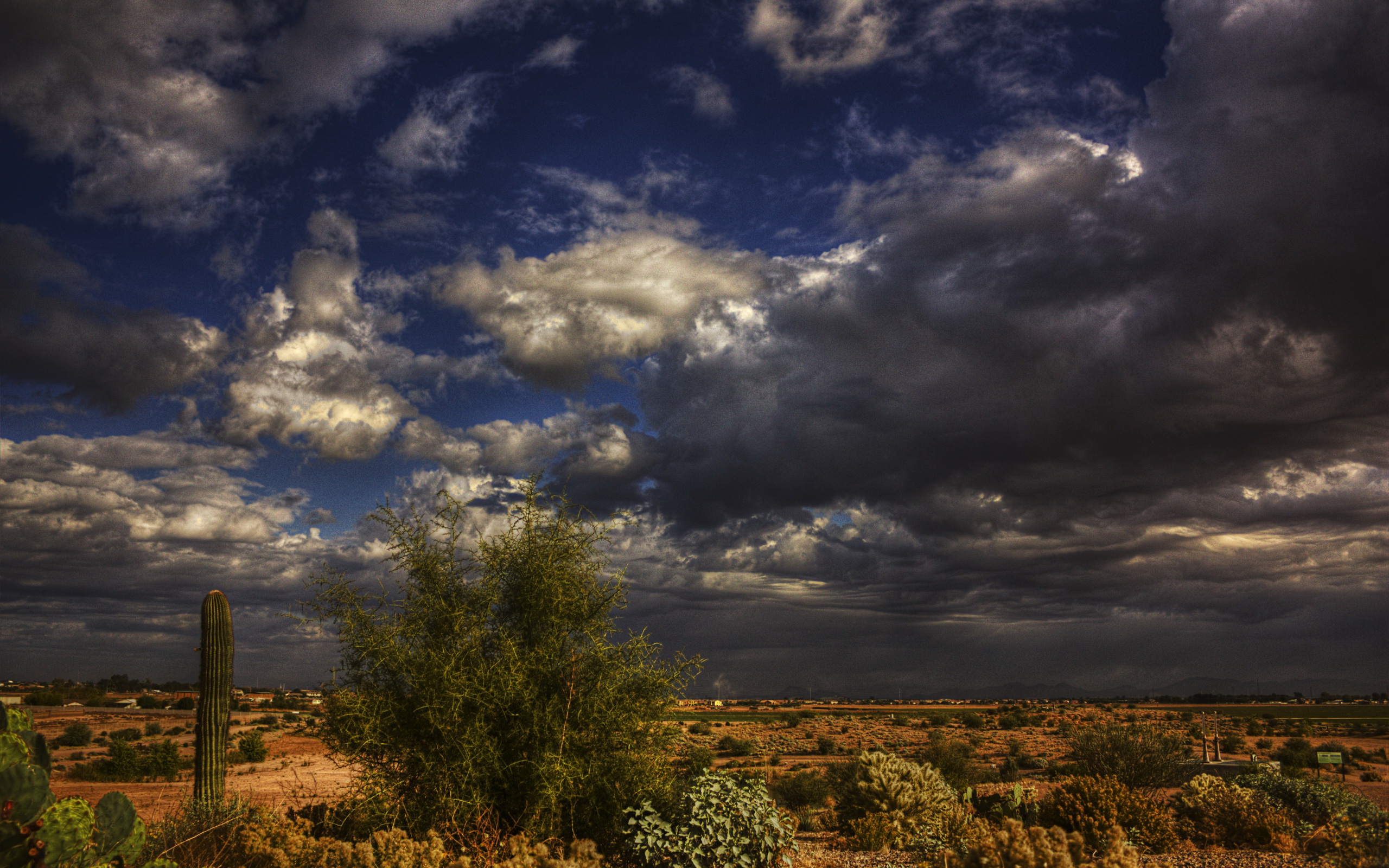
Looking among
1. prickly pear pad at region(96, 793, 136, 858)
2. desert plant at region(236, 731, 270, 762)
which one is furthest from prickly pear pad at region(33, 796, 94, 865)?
desert plant at region(236, 731, 270, 762)

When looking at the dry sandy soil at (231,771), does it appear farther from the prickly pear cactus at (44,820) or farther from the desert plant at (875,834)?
the desert plant at (875,834)

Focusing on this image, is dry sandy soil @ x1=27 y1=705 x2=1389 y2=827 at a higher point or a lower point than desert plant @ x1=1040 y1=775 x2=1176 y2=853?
lower

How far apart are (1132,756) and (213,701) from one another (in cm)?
2182

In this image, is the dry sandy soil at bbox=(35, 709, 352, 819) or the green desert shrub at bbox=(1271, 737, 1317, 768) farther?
the green desert shrub at bbox=(1271, 737, 1317, 768)

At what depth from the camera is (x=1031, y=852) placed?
6.88m

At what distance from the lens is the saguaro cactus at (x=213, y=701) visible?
1592 centimetres

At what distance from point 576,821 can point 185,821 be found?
→ 6.53m

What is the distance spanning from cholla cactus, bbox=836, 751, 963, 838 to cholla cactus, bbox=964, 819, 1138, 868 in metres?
8.00

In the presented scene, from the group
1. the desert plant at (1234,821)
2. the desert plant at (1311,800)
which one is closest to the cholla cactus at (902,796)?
the desert plant at (1234,821)

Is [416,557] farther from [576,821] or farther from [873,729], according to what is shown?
[873,729]

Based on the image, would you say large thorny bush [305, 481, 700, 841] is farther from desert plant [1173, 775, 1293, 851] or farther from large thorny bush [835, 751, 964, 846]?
desert plant [1173, 775, 1293, 851]

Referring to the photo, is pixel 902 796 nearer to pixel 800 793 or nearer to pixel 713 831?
pixel 713 831

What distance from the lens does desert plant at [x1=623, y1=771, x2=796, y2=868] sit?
9.80m

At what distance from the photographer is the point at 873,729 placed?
6550 cm
